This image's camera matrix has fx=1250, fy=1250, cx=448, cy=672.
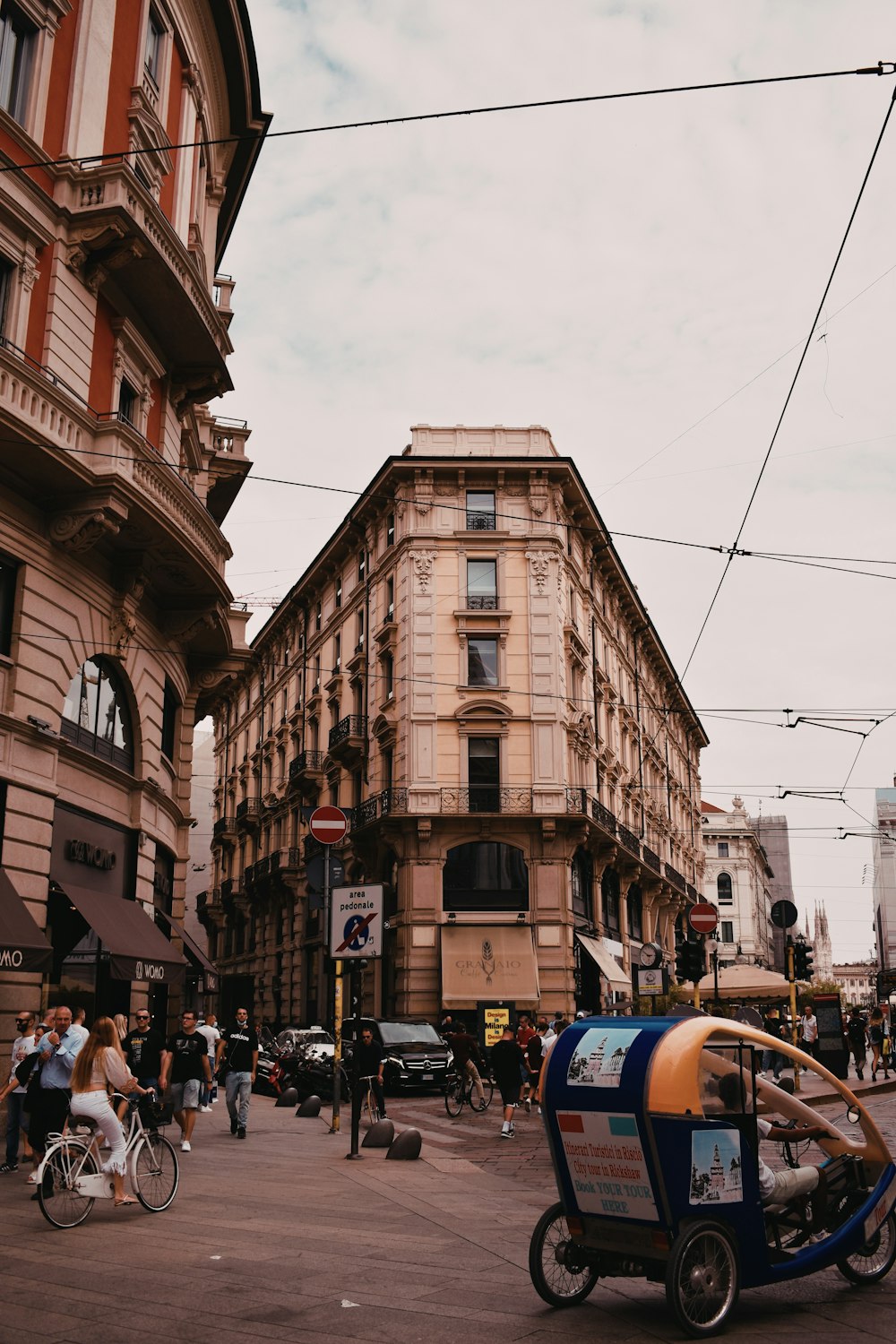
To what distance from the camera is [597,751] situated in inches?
1692

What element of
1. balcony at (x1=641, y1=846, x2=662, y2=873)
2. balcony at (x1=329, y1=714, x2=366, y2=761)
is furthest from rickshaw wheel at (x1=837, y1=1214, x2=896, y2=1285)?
balcony at (x1=641, y1=846, x2=662, y2=873)

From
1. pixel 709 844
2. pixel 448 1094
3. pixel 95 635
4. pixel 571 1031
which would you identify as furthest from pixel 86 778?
pixel 709 844

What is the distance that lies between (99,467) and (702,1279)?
14.4 meters

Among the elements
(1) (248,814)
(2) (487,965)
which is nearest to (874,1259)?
(2) (487,965)

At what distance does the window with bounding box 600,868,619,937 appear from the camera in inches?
1708

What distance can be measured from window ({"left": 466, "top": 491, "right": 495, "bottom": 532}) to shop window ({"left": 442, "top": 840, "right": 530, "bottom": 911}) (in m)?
9.95

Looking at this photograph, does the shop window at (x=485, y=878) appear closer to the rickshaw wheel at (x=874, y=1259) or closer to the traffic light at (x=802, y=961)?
the traffic light at (x=802, y=961)

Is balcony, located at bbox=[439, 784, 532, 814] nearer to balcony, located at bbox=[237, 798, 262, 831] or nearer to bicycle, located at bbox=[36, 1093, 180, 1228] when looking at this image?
balcony, located at bbox=[237, 798, 262, 831]

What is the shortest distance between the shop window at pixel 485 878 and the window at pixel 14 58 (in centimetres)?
2431

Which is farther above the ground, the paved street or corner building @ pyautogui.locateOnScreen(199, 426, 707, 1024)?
corner building @ pyautogui.locateOnScreen(199, 426, 707, 1024)

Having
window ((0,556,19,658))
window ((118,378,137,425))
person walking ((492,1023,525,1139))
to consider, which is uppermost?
window ((118,378,137,425))

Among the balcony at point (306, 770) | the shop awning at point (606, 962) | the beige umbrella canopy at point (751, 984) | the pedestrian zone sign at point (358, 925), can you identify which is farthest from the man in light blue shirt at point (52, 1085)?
the balcony at point (306, 770)

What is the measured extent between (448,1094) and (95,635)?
10442mm

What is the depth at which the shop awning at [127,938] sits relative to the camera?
17.9 meters
